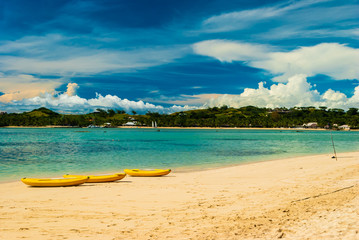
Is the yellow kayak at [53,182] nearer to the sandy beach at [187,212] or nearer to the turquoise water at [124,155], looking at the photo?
the sandy beach at [187,212]

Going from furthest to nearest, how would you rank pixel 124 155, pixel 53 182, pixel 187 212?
pixel 124 155
pixel 53 182
pixel 187 212

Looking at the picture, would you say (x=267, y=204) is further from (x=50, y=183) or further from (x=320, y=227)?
(x=50, y=183)

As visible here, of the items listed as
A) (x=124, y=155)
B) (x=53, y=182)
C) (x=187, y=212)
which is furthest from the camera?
(x=124, y=155)

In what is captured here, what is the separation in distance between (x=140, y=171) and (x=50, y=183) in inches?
290

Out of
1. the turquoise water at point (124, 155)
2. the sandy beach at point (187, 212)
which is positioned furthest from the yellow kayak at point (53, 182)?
the turquoise water at point (124, 155)

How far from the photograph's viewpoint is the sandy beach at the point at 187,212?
344 inches

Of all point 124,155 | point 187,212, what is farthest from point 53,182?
point 124,155

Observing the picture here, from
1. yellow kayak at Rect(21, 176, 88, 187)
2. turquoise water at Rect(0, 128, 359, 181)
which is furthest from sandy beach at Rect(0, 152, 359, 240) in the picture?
turquoise water at Rect(0, 128, 359, 181)

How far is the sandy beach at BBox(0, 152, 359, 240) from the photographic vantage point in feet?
28.7

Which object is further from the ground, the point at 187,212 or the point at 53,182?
the point at 53,182

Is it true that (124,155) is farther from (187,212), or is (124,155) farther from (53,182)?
(187,212)

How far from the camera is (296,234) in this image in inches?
324

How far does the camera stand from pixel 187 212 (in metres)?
11.3

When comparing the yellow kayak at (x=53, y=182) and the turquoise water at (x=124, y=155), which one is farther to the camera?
the turquoise water at (x=124, y=155)
